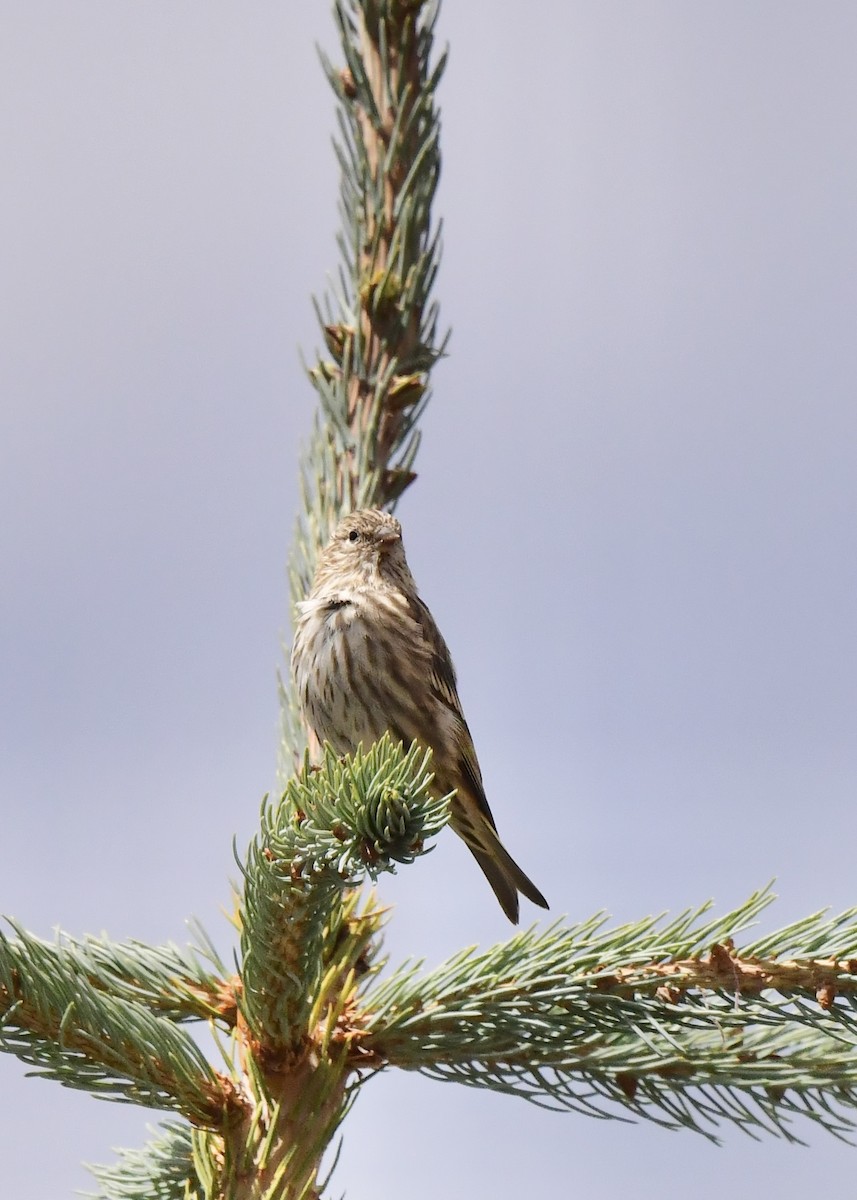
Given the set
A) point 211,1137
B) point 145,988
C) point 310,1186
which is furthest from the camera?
point 145,988

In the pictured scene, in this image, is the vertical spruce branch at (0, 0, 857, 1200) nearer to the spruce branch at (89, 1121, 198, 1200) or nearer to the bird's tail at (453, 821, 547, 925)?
the spruce branch at (89, 1121, 198, 1200)

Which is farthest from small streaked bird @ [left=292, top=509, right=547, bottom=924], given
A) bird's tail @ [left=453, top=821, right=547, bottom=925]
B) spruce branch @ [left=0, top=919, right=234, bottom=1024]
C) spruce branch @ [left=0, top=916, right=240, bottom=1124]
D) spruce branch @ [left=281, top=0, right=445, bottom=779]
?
spruce branch @ [left=0, top=916, right=240, bottom=1124]

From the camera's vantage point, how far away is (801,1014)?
1936 millimetres

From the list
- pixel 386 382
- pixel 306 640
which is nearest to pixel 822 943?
pixel 386 382

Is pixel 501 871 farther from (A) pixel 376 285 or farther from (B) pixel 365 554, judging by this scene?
(A) pixel 376 285

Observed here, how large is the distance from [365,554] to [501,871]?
1.20 meters

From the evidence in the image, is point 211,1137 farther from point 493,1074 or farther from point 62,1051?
point 493,1074

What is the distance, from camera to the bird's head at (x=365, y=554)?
11.0 ft

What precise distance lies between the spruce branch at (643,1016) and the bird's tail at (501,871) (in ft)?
6.40

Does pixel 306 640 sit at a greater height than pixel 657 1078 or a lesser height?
greater

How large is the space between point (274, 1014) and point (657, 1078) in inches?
26.7

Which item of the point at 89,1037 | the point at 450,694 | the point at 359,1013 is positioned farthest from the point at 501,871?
the point at 89,1037

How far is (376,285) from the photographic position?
125 inches

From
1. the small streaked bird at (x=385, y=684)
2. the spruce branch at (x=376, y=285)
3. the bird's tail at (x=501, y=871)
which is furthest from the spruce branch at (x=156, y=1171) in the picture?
the bird's tail at (x=501, y=871)
